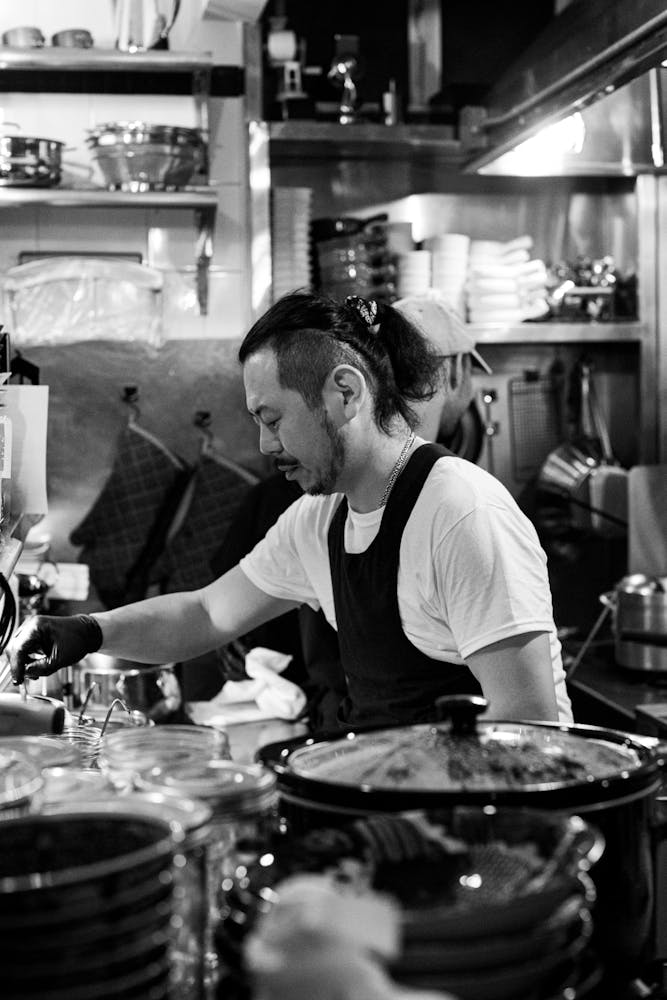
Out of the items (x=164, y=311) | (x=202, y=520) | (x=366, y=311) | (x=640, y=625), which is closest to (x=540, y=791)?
(x=366, y=311)

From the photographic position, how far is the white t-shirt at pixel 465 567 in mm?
1848

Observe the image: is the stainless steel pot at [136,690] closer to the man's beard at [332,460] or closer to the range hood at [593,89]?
the man's beard at [332,460]

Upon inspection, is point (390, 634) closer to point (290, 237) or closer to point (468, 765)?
point (468, 765)

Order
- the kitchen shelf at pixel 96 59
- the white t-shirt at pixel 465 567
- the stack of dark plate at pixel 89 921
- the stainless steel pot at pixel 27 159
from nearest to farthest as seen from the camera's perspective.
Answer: the stack of dark plate at pixel 89 921, the white t-shirt at pixel 465 567, the stainless steel pot at pixel 27 159, the kitchen shelf at pixel 96 59

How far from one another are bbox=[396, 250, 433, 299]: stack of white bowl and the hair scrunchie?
2.15m

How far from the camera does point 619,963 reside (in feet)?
3.33

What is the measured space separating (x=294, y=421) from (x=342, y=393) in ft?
0.30

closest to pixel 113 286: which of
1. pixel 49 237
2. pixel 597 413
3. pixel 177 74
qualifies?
pixel 49 237

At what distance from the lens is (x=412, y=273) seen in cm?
432

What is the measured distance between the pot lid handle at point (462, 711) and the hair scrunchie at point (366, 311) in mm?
1164

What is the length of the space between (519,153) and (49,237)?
1.55 m

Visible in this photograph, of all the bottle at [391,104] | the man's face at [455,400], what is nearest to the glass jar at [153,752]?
the man's face at [455,400]

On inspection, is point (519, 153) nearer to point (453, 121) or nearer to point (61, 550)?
point (453, 121)

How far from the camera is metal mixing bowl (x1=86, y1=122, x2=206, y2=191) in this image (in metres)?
3.82
